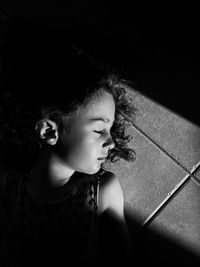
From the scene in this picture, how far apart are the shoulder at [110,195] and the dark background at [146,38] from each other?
66cm

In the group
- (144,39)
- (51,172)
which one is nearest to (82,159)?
(51,172)

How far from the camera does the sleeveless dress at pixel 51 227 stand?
2080 millimetres

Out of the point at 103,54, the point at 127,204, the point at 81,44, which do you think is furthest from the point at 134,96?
the point at 127,204

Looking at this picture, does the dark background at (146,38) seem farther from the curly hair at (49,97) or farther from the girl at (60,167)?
the girl at (60,167)

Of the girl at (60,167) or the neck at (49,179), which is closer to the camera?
the girl at (60,167)

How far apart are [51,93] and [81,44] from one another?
0.73 m

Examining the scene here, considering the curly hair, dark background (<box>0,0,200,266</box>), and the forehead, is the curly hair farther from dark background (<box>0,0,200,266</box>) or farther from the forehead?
dark background (<box>0,0,200,266</box>)

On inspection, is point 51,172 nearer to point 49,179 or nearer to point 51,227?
point 49,179

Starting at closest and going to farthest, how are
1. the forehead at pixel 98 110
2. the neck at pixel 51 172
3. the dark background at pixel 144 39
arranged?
the forehead at pixel 98 110, the neck at pixel 51 172, the dark background at pixel 144 39

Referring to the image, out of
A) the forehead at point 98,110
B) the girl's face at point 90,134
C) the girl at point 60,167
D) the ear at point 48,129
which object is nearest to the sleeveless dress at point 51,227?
the girl at point 60,167

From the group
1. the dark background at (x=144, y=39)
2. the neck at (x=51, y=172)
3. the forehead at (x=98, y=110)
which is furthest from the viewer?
the dark background at (x=144, y=39)

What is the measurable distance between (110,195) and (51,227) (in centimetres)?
40

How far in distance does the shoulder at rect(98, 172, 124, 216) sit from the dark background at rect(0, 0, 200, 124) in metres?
0.66

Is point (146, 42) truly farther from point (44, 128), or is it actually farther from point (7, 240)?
point (7, 240)
